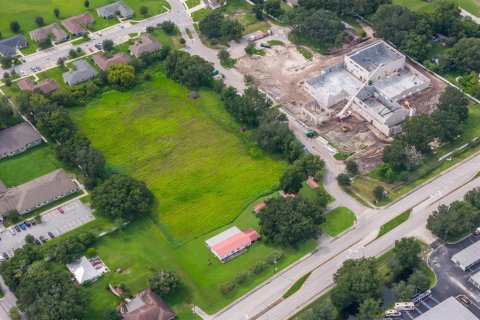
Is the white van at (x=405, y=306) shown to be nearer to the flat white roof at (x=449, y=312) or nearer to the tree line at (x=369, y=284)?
the tree line at (x=369, y=284)

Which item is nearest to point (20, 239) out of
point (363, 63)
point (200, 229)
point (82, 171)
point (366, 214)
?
point (82, 171)

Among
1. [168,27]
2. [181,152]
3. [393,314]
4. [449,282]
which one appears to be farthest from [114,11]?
[449,282]

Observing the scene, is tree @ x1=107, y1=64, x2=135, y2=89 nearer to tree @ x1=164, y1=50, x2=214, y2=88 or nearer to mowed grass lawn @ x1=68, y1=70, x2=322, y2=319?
mowed grass lawn @ x1=68, y1=70, x2=322, y2=319

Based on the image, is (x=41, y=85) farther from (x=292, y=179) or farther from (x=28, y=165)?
(x=292, y=179)

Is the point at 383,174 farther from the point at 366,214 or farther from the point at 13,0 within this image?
the point at 13,0

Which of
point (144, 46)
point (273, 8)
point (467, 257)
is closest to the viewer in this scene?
point (467, 257)

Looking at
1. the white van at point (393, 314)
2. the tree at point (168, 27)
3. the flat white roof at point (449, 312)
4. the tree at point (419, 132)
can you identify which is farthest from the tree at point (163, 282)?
the tree at point (168, 27)

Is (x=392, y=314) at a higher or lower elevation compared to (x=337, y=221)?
lower
